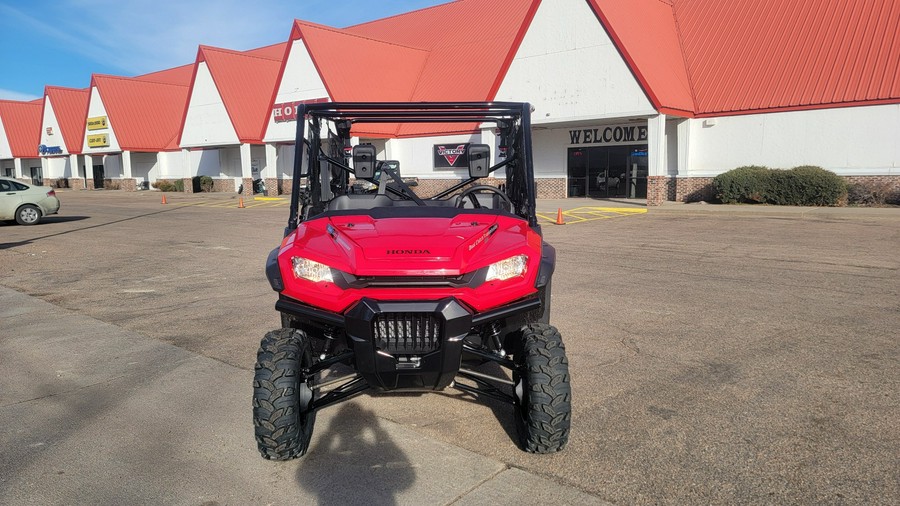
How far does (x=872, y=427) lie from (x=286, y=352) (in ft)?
12.1

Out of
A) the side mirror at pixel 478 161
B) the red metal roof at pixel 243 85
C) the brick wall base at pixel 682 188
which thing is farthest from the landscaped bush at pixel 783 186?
the red metal roof at pixel 243 85

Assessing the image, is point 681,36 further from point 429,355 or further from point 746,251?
point 429,355

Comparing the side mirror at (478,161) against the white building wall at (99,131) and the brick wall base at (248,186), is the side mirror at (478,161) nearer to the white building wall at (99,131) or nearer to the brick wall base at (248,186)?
the brick wall base at (248,186)

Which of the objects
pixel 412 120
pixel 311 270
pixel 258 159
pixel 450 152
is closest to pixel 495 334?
pixel 311 270

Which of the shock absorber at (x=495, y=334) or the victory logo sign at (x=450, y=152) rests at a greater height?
the victory logo sign at (x=450, y=152)

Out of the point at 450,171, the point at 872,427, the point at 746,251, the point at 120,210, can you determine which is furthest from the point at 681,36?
the point at 872,427

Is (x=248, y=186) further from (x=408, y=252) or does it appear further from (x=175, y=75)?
(x=408, y=252)

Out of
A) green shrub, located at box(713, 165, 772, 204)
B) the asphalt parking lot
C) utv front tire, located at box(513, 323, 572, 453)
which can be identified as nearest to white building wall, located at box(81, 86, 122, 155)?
the asphalt parking lot

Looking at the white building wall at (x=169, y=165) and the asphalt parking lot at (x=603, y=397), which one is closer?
the asphalt parking lot at (x=603, y=397)

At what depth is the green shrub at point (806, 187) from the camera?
20.7m

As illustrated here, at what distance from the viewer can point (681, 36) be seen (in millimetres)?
27578

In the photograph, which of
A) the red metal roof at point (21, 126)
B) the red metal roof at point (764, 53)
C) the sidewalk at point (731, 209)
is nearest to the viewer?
the sidewalk at point (731, 209)

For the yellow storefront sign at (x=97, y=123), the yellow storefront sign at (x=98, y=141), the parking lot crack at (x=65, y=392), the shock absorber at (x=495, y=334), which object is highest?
the yellow storefront sign at (x=97, y=123)

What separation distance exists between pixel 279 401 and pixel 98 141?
5287 cm
